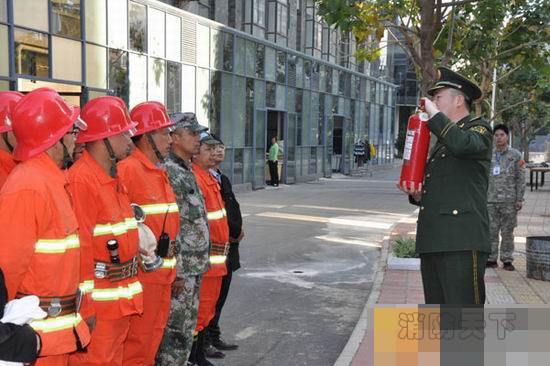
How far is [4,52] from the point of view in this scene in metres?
12.1

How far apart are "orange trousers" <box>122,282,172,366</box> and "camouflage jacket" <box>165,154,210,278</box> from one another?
34 centimetres

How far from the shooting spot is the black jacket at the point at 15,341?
2.22 metres

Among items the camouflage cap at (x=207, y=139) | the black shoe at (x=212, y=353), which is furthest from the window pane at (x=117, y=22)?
the black shoe at (x=212, y=353)

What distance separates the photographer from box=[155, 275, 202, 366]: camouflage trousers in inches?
166

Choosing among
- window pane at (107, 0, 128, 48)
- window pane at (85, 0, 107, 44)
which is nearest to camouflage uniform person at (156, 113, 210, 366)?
window pane at (85, 0, 107, 44)

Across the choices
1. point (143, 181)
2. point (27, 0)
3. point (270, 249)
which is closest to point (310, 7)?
point (27, 0)

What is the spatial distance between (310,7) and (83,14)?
59.0 ft

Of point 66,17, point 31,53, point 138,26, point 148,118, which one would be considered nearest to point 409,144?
point 148,118

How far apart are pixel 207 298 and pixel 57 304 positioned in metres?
2.38

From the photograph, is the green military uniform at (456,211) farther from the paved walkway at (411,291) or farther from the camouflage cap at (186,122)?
the camouflage cap at (186,122)

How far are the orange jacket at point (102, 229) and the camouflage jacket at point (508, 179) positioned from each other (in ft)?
21.4

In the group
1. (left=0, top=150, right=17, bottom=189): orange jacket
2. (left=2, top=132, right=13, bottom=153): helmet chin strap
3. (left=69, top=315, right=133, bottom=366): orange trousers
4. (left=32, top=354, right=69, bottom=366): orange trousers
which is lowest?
(left=69, top=315, right=133, bottom=366): orange trousers

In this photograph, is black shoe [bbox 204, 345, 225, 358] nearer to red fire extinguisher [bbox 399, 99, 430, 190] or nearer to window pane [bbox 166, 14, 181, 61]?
red fire extinguisher [bbox 399, 99, 430, 190]

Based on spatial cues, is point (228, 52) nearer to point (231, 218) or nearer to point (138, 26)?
point (138, 26)
